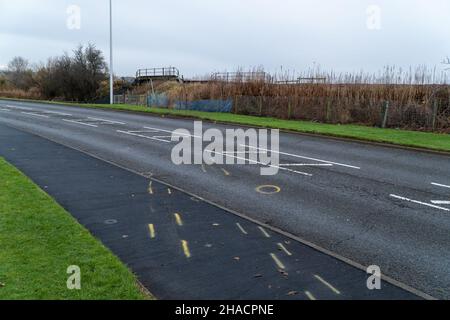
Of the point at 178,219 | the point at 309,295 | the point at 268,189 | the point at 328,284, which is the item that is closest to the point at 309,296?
the point at 309,295

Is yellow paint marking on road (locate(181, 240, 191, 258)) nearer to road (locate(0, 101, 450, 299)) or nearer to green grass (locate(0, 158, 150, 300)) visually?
green grass (locate(0, 158, 150, 300))

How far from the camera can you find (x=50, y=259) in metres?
5.03

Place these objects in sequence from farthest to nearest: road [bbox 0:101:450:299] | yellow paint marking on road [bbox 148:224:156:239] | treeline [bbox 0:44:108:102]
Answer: treeline [bbox 0:44:108:102] < yellow paint marking on road [bbox 148:224:156:239] < road [bbox 0:101:450:299]

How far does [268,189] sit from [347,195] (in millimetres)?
1685

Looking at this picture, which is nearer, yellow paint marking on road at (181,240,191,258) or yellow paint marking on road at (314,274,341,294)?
yellow paint marking on road at (314,274,341,294)

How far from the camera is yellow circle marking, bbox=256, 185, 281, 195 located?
9007 mm

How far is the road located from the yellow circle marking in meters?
0.11

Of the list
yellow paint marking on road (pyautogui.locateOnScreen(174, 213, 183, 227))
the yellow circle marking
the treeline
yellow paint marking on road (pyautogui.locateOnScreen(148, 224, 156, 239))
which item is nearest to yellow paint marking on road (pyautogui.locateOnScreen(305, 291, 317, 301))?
yellow paint marking on road (pyautogui.locateOnScreen(148, 224, 156, 239))

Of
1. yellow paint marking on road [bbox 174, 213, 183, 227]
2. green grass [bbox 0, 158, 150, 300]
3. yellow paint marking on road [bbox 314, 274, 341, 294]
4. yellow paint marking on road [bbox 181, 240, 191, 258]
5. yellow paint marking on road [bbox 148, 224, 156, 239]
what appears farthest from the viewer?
yellow paint marking on road [bbox 174, 213, 183, 227]

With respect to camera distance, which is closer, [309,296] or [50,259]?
[309,296]

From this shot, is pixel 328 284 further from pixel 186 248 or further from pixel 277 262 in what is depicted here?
pixel 186 248

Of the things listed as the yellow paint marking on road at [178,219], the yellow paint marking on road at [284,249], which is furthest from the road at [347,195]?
the yellow paint marking on road at [178,219]

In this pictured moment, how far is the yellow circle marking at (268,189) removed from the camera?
901cm
